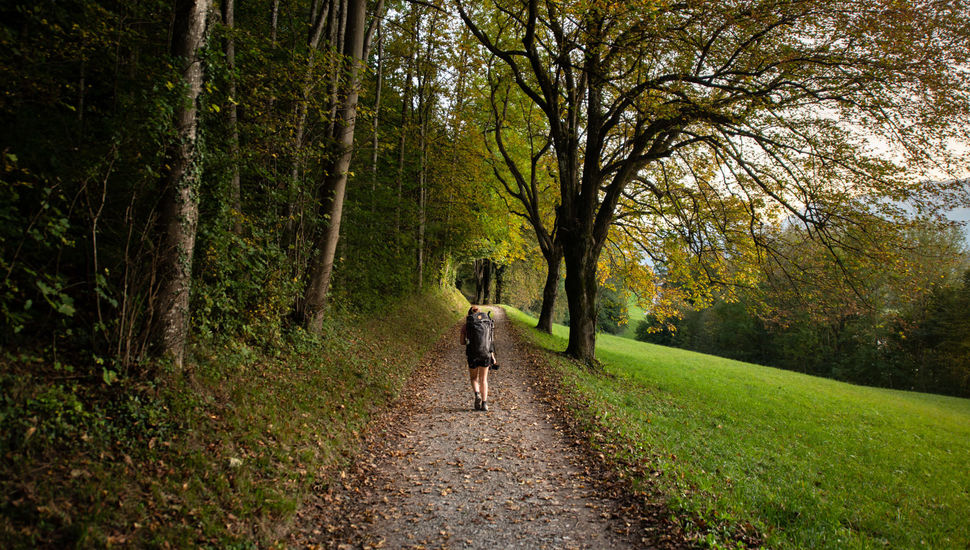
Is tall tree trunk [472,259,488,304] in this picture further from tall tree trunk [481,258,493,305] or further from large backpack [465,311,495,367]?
large backpack [465,311,495,367]

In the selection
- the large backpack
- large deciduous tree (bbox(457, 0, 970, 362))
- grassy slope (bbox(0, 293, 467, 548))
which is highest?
large deciduous tree (bbox(457, 0, 970, 362))

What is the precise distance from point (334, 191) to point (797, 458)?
11694 millimetres

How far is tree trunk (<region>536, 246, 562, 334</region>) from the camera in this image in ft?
67.7

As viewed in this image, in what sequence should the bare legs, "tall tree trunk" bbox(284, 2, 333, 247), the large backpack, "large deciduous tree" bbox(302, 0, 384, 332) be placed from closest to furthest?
"tall tree trunk" bbox(284, 2, 333, 247)
the large backpack
the bare legs
"large deciduous tree" bbox(302, 0, 384, 332)

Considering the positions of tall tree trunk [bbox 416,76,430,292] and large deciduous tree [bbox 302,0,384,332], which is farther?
tall tree trunk [bbox 416,76,430,292]

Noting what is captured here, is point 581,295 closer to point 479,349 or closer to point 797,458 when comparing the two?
point 479,349

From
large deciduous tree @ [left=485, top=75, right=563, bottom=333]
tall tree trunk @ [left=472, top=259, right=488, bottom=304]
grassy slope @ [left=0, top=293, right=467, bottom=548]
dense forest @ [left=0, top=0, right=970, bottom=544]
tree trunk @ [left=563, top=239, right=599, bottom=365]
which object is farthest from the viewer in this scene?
tall tree trunk @ [left=472, top=259, right=488, bottom=304]

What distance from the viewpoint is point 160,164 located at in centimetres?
484

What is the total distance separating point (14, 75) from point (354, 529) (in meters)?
5.82

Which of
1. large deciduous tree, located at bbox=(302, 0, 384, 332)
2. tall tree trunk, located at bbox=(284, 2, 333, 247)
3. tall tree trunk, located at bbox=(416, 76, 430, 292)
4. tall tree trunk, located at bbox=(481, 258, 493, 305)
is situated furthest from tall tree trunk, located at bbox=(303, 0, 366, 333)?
tall tree trunk, located at bbox=(481, 258, 493, 305)

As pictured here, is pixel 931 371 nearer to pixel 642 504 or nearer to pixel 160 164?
pixel 642 504

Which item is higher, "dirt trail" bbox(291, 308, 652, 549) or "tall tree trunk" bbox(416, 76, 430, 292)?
"tall tree trunk" bbox(416, 76, 430, 292)

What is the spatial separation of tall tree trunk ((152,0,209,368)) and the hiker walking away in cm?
482

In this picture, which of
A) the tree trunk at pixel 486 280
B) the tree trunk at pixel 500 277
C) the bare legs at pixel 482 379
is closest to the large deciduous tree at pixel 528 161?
the bare legs at pixel 482 379
